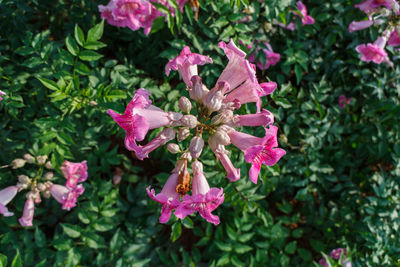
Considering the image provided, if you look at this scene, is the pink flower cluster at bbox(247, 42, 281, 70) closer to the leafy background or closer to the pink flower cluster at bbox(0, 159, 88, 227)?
the leafy background

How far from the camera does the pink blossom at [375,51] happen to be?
3.58 metres

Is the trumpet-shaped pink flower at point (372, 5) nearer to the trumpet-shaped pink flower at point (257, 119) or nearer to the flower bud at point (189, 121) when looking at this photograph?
the trumpet-shaped pink flower at point (257, 119)

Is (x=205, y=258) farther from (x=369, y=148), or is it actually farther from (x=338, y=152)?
(x=369, y=148)

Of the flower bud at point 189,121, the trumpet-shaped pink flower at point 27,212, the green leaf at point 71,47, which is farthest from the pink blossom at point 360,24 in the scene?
the trumpet-shaped pink flower at point 27,212

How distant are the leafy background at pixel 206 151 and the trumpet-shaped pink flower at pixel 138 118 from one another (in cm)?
57

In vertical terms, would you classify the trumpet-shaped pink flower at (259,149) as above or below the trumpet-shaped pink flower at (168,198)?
above

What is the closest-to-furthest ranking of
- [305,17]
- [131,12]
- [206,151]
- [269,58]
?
[206,151] < [131,12] < [305,17] < [269,58]

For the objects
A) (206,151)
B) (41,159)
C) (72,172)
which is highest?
(206,151)

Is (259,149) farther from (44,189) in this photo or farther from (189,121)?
(44,189)

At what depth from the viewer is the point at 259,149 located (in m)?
1.87

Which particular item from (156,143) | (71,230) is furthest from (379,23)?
(71,230)

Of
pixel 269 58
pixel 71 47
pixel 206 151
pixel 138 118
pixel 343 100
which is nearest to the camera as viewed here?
pixel 138 118

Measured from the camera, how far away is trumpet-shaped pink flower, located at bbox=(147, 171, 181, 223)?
1971 mm

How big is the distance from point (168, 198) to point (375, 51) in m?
3.00
